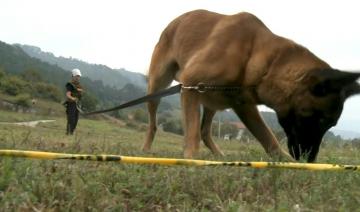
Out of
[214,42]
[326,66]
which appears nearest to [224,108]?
[214,42]

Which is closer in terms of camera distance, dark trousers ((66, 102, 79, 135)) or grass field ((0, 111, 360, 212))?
grass field ((0, 111, 360, 212))

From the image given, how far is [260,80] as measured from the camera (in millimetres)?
6047

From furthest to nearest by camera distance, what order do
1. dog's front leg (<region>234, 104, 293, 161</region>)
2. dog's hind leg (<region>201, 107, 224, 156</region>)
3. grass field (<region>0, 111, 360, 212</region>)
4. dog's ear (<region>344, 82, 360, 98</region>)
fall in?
dog's hind leg (<region>201, 107, 224, 156</region>) < dog's front leg (<region>234, 104, 293, 161</region>) < dog's ear (<region>344, 82, 360, 98</region>) < grass field (<region>0, 111, 360, 212</region>)

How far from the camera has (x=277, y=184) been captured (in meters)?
3.77

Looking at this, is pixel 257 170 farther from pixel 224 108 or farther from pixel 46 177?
pixel 224 108

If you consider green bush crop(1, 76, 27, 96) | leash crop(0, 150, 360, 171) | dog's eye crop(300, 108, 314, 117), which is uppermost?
green bush crop(1, 76, 27, 96)

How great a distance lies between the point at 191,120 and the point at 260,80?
2.97ft

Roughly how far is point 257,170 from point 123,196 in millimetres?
1148

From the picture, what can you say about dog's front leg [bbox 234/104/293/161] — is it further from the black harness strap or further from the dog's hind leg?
the black harness strap

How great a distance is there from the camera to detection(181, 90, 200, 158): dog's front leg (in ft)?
20.8

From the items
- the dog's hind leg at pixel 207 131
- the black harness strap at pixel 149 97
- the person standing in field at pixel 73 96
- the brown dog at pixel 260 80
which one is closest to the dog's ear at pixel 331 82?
the brown dog at pixel 260 80

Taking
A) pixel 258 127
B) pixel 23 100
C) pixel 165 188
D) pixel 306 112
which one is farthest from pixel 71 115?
pixel 23 100

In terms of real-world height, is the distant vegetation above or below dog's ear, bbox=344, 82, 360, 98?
above

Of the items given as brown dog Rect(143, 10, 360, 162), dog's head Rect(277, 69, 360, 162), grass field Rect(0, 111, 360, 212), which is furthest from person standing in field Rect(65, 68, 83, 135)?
grass field Rect(0, 111, 360, 212)
